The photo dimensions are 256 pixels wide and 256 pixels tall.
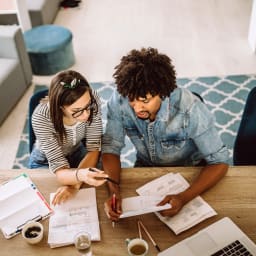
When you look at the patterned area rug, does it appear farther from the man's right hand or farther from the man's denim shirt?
the man's right hand

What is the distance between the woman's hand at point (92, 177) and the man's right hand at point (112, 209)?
9cm

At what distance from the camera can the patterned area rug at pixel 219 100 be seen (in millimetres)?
A: 3042

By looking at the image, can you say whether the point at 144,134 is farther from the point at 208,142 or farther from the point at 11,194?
the point at 11,194

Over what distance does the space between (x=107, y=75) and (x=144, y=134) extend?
2108 mm

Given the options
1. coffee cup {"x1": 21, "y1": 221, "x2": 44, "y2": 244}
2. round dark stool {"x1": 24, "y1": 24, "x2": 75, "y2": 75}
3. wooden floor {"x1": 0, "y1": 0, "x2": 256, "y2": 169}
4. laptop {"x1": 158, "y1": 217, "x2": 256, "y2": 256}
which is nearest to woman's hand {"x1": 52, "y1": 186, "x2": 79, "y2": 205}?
coffee cup {"x1": 21, "y1": 221, "x2": 44, "y2": 244}

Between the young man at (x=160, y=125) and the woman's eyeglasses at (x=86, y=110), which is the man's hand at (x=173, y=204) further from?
the woman's eyeglasses at (x=86, y=110)

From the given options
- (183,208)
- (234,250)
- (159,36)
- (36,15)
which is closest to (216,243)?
(234,250)

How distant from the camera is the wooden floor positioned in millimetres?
3840

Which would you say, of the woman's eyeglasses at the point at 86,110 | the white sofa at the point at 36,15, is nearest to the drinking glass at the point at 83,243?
the woman's eyeglasses at the point at 86,110

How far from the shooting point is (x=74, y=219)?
160 cm

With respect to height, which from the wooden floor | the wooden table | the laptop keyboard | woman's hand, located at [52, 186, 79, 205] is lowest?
the wooden floor

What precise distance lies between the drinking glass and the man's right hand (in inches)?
5.2

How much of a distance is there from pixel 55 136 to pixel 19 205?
1.21 feet

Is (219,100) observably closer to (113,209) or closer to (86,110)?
(86,110)
